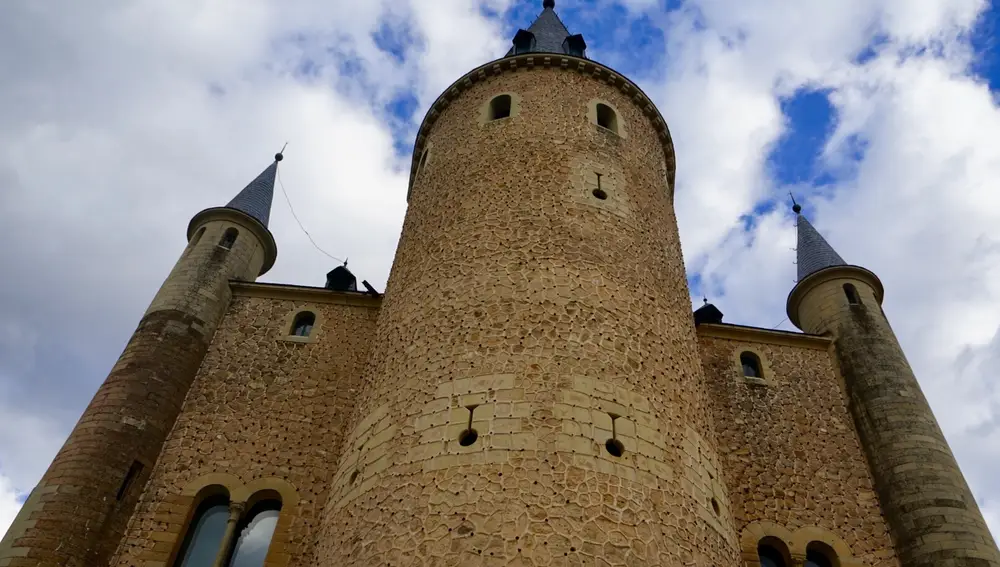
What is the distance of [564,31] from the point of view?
19.2 metres

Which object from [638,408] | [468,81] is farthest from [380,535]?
[468,81]

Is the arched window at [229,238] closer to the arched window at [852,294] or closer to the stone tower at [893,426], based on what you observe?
the stone tower at [893,426]

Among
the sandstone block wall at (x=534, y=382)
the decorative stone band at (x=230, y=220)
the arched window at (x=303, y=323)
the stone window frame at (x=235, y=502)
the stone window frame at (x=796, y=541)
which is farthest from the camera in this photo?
the decorative stone band at (x=230, y=220)

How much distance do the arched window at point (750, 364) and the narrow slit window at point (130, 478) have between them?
10.8 metres

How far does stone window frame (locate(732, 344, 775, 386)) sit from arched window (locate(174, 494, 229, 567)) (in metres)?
9.35

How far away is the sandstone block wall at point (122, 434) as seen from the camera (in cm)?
983

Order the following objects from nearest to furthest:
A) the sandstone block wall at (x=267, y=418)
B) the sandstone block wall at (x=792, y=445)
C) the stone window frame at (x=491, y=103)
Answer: the sandstone block wall at (x=267, y=418) < the sandstone block wall at (x=792, y=445) < the stone window frame at (x=491, y=103)

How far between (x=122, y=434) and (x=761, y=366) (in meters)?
11.3

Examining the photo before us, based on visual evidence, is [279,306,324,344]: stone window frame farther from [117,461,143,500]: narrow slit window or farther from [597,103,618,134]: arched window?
[597,103,618,134]: arched window

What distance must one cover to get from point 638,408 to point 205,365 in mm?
8101

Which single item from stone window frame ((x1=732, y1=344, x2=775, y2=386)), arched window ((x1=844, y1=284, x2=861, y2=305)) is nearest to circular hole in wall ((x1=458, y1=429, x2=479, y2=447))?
stone window frame ((x1=732, y1=344, x2=775, y2=386))

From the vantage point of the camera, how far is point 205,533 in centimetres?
1067

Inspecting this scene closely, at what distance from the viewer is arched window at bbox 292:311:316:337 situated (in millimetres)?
13484

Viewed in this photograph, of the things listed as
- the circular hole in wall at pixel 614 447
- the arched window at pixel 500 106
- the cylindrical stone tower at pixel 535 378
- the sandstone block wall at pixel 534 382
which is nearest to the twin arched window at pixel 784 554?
the sandstone block wall at pixel 534 382
